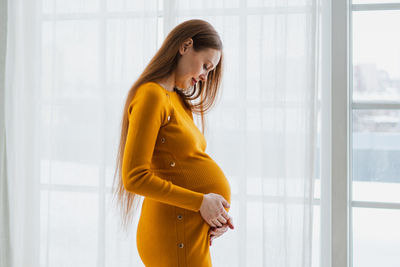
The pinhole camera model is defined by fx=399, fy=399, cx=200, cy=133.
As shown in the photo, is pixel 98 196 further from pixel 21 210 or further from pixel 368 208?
pixel 368 208

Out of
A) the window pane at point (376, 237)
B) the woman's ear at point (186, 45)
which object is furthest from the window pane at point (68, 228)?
the window pane at point (376, 237)

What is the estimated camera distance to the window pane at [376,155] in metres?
1.72

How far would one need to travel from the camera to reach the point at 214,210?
3.50ft

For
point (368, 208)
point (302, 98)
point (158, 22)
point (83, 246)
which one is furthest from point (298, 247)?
point (158, 22)

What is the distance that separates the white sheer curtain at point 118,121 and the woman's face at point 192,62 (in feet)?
1.73

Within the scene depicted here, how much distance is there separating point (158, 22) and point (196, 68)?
0.75 meters

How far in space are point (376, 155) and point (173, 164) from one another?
3.44ft

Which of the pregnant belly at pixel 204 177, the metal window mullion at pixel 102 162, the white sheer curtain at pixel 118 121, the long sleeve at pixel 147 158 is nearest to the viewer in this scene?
the long sleeve at pixel 147 158

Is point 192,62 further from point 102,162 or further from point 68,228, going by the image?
point 68,228

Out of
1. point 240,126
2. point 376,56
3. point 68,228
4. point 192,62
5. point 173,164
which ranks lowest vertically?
point 68,228

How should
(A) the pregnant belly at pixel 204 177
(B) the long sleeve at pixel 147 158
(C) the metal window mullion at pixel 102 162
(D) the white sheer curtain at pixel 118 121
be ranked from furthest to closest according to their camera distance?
(C) the metal window mullion at pixel 102 162 → (D) the white sheer curtain at pixel 118 121 → (A) the pregnant belly at pixel 204 177 → (B) the long sleeve at pixel 147 158

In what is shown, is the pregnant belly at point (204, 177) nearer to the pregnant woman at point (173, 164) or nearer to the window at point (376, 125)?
the pregnant woman at point (173, 164)

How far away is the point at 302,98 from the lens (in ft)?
5.39

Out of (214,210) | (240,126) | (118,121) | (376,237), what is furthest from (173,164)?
(376,237)
